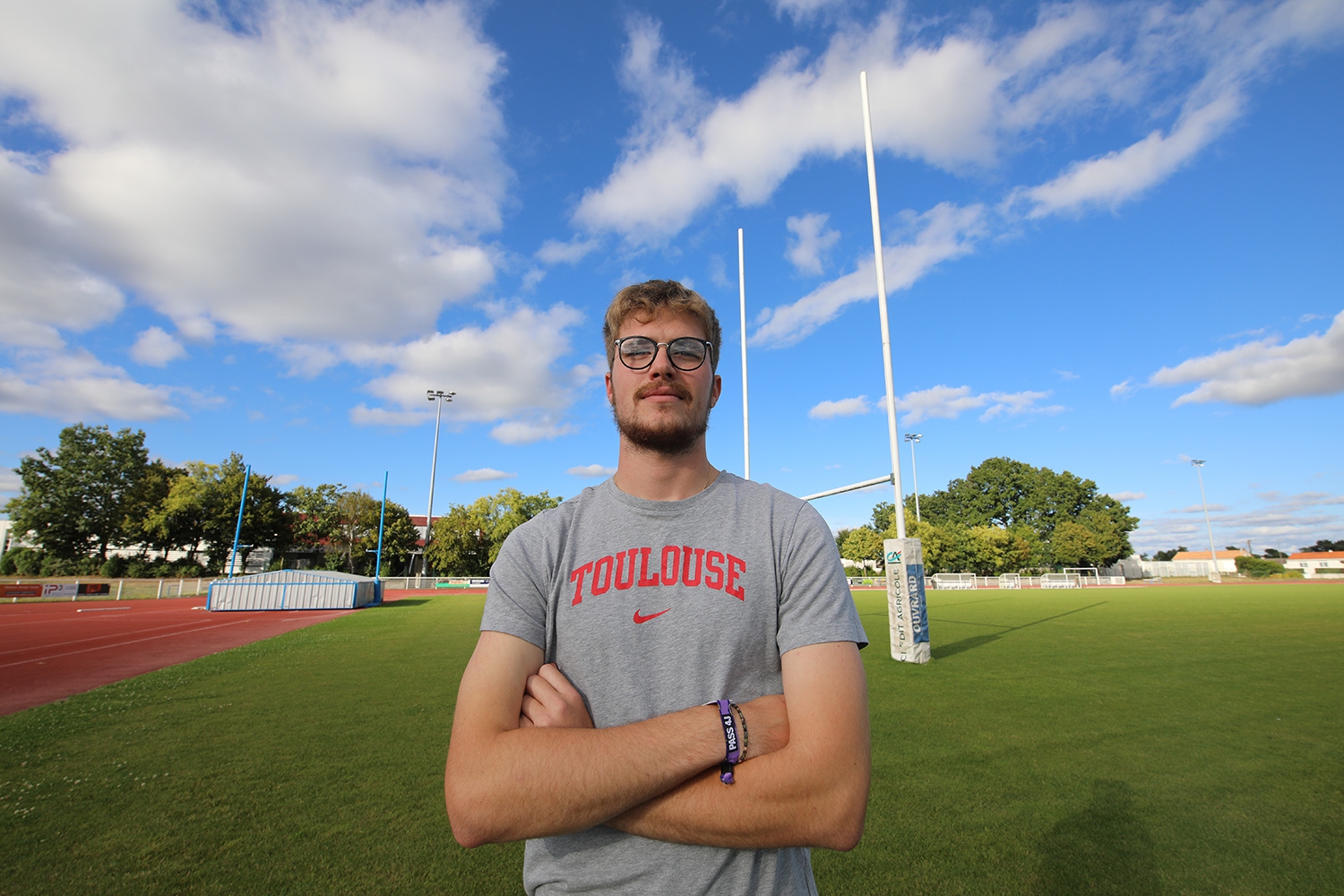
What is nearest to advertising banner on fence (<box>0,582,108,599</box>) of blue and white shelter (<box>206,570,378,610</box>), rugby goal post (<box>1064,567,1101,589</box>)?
blue and white shelter (<box>206,570,378,610</box>)

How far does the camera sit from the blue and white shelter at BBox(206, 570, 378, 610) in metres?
26.1

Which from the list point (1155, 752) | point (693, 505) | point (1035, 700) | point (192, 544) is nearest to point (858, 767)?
point (693, 505)

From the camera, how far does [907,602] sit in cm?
1111

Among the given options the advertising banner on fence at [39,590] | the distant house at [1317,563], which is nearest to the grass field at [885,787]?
the advertising banner on fence at [39,590]

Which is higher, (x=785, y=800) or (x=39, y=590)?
(x=785, y=800)

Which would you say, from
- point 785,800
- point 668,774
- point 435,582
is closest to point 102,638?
point 668,774

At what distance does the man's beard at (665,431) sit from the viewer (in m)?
1.62

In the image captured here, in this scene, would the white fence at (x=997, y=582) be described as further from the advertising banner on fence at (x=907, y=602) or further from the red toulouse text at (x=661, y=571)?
the red toulouse text at (x=661, y=571)

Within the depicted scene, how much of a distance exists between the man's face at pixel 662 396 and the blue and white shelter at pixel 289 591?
3136 centimetres

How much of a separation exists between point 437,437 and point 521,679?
50896 mm

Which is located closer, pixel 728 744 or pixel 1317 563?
pixel 728 744

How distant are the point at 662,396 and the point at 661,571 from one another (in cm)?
48

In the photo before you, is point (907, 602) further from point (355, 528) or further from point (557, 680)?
point (355, 528)

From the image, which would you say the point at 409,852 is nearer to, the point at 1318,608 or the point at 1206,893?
the point at 1206,893
